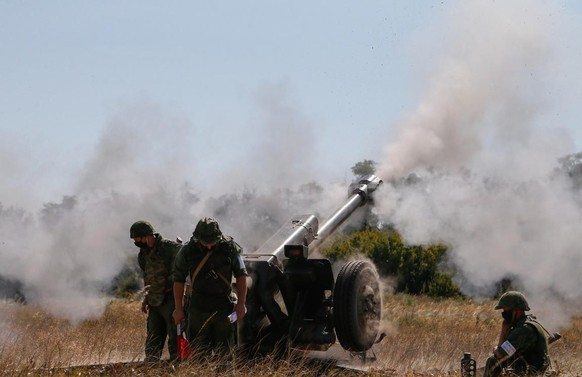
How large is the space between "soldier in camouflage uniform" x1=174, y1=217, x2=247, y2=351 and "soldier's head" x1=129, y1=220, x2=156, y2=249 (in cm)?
112

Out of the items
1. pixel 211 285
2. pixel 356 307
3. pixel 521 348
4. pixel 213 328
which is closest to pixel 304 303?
pixel 356 307

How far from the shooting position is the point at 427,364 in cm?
1116

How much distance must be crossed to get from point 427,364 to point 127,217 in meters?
9.31

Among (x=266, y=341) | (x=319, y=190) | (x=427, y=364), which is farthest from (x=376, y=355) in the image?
(x=319, y=190)

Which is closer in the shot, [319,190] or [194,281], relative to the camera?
[194,281]

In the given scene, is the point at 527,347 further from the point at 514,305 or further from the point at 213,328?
the point at 213,328

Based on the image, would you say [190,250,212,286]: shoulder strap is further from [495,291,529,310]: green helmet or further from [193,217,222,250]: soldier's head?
[495,291,529,310]: green helmet

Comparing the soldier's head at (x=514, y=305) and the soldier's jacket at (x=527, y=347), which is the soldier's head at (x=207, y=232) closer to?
the soldier's head at (x=514, y=305)

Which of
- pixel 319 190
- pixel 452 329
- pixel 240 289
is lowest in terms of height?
pixel 452 329

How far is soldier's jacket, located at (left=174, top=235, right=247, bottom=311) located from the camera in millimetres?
8578

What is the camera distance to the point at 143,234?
9672 mm

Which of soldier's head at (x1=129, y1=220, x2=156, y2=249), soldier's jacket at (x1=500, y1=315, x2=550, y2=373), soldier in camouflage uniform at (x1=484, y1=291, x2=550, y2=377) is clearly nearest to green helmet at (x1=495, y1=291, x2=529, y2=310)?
soldier in camouflage uniform at (x1=484, y1=291, x2=550, y2=377)

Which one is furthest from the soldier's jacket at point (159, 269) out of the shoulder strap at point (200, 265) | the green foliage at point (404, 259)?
the green foliage at point (404, 259)

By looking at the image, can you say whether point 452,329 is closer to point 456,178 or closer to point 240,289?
point 456,178
